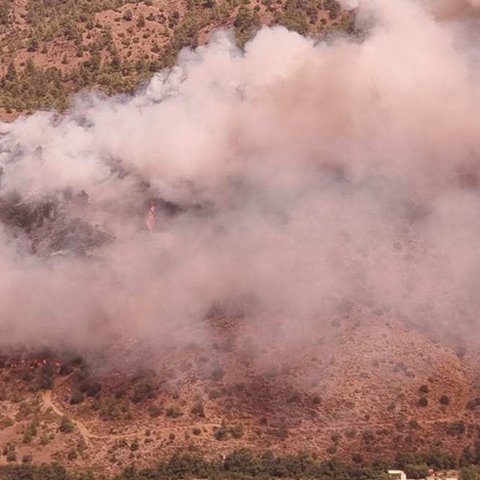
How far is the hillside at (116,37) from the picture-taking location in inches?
5871

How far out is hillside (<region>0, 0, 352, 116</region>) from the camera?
14912 centimetres

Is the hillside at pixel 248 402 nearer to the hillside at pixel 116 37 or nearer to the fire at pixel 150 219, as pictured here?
the fire at pixel 150 219

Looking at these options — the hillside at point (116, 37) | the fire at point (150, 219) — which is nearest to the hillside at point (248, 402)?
the fire at point (150, 219)

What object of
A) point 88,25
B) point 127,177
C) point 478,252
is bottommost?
point 478,252

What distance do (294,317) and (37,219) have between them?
29794mm

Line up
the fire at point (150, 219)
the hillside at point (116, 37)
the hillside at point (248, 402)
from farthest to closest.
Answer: the hillside at point (116, 37) → the fire at point (150, 219) → the hillside at point (248, 402)

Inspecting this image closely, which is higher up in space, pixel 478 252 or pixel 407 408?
pixel 478 252

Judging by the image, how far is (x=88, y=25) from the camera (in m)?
168

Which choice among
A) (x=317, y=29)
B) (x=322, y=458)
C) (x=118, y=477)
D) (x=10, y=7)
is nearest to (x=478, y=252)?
(x=322, y=458)

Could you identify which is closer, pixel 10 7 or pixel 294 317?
pixel 294 317

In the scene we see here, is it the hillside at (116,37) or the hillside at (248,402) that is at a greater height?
the hillside at (116,37)

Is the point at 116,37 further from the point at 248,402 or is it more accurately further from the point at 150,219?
the point at 248,402

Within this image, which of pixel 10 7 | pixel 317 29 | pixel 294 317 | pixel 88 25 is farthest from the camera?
pixel 10 7

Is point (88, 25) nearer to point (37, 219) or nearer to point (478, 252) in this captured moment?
point (37, 219)
